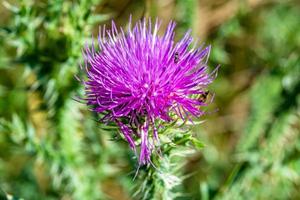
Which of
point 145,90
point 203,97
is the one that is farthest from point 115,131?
point 203,97

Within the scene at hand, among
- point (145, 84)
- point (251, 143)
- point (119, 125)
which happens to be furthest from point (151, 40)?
point (251, 143)

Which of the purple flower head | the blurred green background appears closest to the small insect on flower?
the purple flower head

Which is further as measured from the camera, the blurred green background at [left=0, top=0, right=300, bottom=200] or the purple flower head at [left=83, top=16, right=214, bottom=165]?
the blurred green background at [left=0, top=0, right=300, bottom=200]

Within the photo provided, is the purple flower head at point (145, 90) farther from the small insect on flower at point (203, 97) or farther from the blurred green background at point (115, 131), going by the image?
the blurred green background at point (115, 131)

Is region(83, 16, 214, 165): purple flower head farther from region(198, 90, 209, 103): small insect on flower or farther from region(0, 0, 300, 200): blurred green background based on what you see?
region(0, 0, 300, 200): blurred green background

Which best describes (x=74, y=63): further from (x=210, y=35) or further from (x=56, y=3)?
(x=210, y=35)
